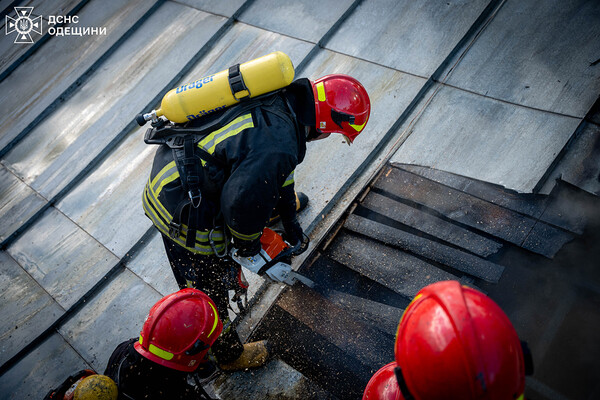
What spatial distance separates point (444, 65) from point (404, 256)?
87.7 inches

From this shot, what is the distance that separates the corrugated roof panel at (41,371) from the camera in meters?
3.42

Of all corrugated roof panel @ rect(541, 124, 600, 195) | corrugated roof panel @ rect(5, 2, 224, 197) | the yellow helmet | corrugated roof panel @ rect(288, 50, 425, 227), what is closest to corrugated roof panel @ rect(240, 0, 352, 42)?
corrugated roof panel @ rect(5, 2, 224, 197)

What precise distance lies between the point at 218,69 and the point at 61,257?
2.91 meters

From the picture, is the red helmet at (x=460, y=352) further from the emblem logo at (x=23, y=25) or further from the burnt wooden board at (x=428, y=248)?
the emblem logo at (x=23, y=25)

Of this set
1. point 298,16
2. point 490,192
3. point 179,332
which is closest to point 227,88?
point 179,332

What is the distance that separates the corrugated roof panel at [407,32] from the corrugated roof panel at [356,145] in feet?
0.61

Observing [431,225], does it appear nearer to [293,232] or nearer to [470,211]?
[470,211]

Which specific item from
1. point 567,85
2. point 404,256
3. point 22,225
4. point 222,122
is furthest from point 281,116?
point 22,225

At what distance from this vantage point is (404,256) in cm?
316

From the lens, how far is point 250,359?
9.73ft

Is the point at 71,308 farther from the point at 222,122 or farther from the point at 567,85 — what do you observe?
the point at 567,85

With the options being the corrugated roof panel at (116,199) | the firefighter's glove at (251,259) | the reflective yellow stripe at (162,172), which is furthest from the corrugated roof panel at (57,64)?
the firefighter's glove at (251,259)

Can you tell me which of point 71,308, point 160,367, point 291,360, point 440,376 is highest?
point 440,376

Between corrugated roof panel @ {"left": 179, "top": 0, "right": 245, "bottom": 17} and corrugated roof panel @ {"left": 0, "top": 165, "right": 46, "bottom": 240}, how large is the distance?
348 cm
